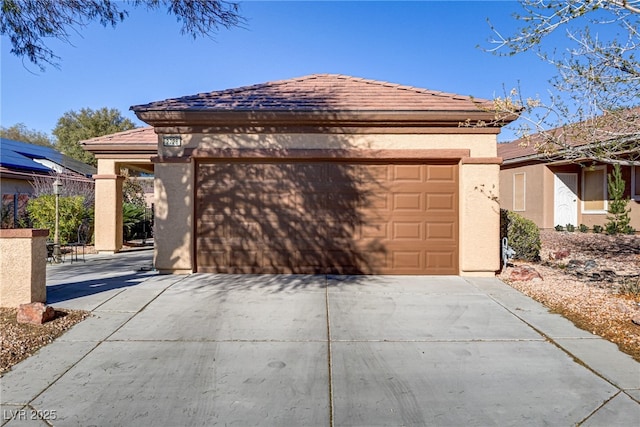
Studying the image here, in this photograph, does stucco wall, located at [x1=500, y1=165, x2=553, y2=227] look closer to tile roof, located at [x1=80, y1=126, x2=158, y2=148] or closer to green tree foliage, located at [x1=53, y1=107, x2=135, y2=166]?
tile roof, located at [x1=80, y1=126, x2=158, y2=148]

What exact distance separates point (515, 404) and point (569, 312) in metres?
3.30

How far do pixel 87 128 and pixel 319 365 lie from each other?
37.2m

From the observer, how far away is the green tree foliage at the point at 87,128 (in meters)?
34.2

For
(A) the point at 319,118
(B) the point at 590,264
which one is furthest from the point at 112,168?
(B) the point at 590,264

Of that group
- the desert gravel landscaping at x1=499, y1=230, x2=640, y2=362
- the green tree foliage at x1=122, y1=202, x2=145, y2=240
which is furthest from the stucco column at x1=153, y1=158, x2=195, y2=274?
the green tree foliage at x1=122, y1=202, x2=145, y2=240

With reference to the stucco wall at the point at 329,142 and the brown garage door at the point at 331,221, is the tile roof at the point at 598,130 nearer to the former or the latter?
the stucco wall at the point at 329,142

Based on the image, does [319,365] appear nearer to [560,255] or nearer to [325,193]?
[325,193]

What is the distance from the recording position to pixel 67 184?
17.4 m

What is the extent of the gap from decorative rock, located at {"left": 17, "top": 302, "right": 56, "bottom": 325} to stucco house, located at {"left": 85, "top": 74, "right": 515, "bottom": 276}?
3225mm

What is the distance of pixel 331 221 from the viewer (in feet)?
29.1

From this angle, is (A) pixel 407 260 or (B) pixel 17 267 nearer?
(B) pixel 17 267

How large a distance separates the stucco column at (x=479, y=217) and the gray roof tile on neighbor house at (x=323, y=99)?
1.33 meters

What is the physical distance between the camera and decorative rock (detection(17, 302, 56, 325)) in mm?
5535

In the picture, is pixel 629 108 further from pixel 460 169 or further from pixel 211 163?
pixel 211 163
